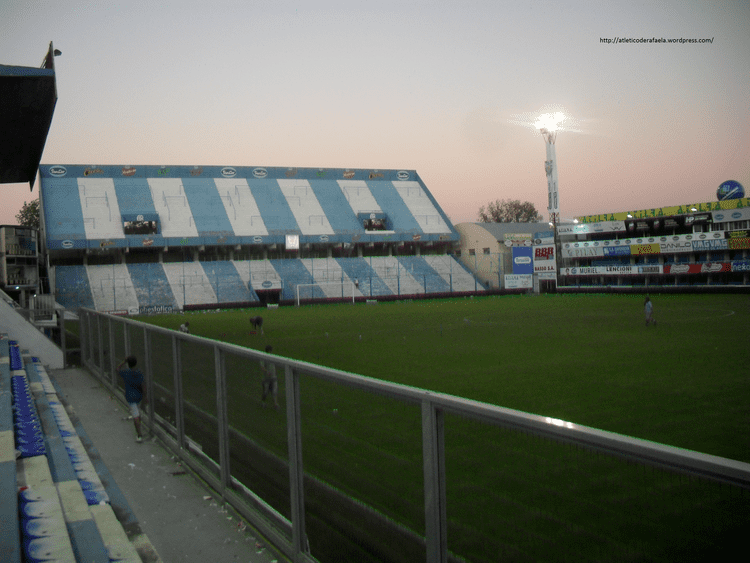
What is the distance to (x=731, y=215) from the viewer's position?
5462 centimetres

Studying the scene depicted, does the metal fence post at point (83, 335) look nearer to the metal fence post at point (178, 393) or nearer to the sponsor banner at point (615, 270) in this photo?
the metal fence post at point (178, 393)

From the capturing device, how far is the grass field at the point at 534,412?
2.41 m

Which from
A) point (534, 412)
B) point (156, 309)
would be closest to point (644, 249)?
point (156, 309)

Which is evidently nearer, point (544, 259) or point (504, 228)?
point (544, 259)

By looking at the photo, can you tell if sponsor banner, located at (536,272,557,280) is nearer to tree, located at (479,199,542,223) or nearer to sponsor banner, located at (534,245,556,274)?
sponsor banner, located at (534,245,556,274)

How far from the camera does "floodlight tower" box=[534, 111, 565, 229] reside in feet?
202

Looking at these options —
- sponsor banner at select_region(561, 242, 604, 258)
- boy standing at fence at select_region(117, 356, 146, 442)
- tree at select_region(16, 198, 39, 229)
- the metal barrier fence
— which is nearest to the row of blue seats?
the metal barrier fence

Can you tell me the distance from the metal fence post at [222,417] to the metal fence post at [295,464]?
5.76ft

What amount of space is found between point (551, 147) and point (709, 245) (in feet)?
62.3

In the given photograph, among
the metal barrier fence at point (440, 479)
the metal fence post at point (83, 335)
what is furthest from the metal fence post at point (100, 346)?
the metal barrier fence at point (440, 479)

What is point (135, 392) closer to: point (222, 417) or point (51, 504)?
point (222, 417)

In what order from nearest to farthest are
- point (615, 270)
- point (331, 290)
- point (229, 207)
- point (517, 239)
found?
point (331, 290), point (615, 270), point (517, 239), point (229, 207)

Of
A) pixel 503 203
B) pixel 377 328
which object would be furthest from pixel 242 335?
pixel 503 203

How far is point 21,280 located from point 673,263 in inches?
2286
